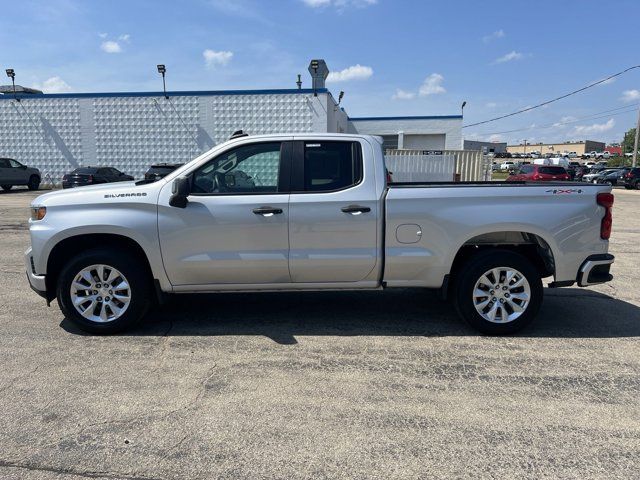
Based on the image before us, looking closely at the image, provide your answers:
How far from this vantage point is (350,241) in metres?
4.69

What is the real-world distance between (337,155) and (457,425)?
2723 millimetres

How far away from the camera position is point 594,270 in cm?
480

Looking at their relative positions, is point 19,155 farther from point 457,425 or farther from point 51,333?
point 457,425

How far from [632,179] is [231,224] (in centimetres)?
3541

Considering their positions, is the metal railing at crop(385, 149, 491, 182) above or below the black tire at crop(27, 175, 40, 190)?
above

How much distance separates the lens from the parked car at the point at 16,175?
80.1 ft

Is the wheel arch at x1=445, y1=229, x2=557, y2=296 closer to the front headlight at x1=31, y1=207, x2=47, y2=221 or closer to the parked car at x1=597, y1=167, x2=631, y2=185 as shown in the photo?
the front headlight at x1=31, y1=207, x2=47, y2=221

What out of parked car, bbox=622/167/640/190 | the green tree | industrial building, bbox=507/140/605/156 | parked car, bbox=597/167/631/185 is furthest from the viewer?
industrial building, bbox=507/140/605/156

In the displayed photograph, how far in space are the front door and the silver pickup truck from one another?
0.01m

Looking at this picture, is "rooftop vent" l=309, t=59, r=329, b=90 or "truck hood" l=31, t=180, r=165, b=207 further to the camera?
"rooftop vent" l=309, t=59, r=329, b=90

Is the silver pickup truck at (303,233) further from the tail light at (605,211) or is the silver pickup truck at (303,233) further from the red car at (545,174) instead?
the red car at (545,174)

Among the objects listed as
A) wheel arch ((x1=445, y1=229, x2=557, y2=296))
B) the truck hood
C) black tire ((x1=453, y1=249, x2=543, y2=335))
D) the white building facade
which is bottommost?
black tire ((x1=453, y1=249, x2=543, y2=335))

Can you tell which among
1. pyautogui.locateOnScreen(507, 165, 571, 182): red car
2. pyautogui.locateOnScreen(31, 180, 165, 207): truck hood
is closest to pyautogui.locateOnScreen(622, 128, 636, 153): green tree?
pyautogui.locateOnScreen(507, 165, 571, 182): red car

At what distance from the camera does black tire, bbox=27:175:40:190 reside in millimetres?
25953
